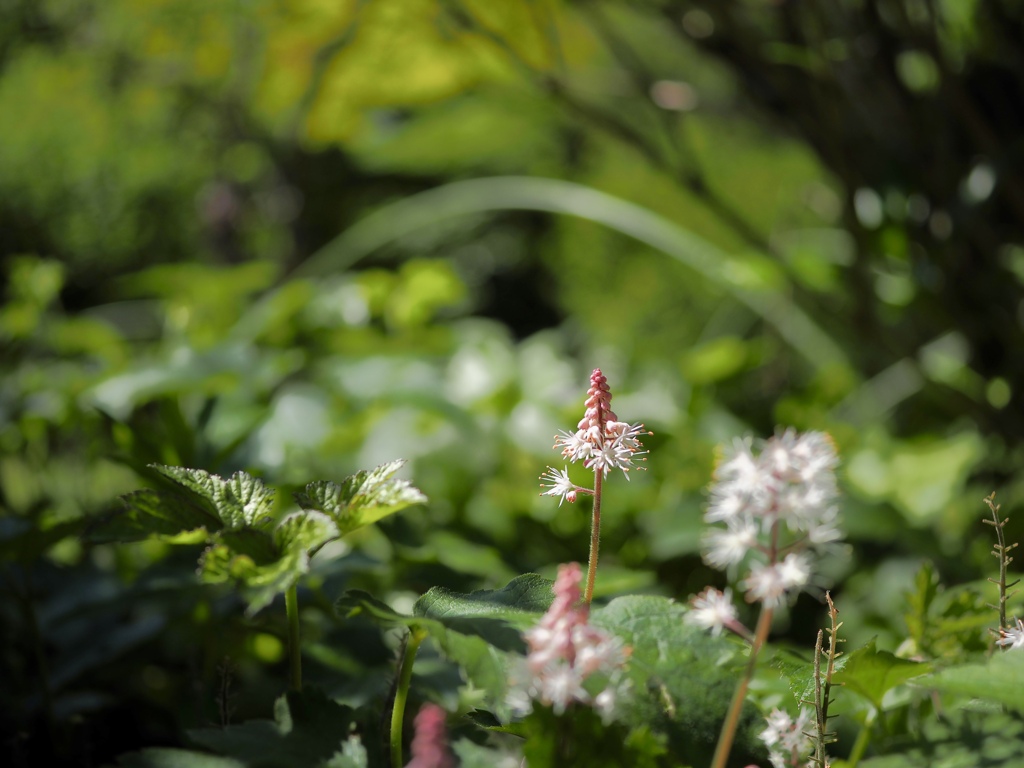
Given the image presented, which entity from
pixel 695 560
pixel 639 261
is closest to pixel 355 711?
pixel 695 560

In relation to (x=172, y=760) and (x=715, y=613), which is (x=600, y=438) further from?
(x=172, y=760)

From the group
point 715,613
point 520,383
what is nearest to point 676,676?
point 715,613

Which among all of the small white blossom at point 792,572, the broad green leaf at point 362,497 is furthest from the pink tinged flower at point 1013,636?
the broad green leaf at point 362,497

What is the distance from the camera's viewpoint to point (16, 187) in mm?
2428

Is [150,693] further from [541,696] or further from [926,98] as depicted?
[926,98]

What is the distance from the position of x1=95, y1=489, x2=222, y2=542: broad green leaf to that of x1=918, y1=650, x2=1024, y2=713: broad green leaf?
27cm

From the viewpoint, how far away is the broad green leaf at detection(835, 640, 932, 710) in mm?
310

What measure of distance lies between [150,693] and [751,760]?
→ 52 centimetres

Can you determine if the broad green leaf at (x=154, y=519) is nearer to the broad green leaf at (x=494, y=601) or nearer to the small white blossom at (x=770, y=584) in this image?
the broad green leaf at (x=494, y=601)

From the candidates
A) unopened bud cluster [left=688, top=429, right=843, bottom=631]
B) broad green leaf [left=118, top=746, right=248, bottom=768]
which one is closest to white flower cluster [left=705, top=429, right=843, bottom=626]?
unopened bud cluster [left=688, top=429, right=843, bottom=631]

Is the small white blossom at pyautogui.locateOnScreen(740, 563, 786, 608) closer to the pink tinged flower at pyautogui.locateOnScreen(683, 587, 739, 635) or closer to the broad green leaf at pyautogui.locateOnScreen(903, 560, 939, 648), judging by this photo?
the pink tinged flower at pyautogui.locateOnScreen(683, 587, 739, 635)

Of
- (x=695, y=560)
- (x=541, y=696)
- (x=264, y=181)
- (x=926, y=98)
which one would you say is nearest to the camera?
(x=541, y=696)

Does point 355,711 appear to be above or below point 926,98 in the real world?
below

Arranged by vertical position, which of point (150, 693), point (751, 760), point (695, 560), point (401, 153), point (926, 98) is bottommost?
point (150, 693)
